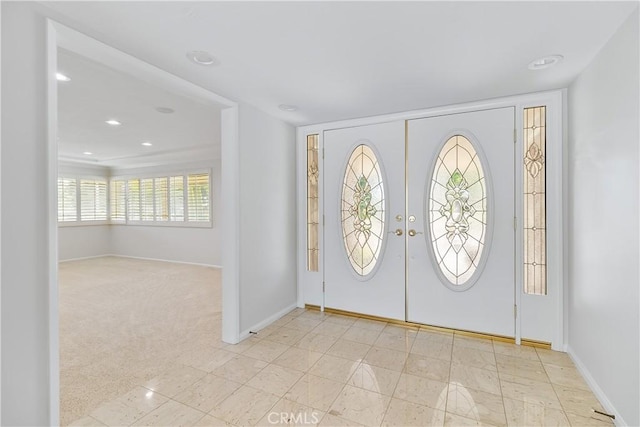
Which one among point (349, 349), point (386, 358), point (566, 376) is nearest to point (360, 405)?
point (386, 358)

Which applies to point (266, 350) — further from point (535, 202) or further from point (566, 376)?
point (535, 202)

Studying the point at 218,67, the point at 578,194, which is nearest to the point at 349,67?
the point at 218,67

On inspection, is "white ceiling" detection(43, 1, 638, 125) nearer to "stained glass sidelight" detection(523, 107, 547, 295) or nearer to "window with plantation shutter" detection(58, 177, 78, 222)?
"stained glass sidelight" detection(523, 107, 547, 295)

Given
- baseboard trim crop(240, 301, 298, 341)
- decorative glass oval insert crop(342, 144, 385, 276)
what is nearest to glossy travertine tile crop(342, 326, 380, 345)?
decorative glass oval insert crop(342, 144, 385, 276)

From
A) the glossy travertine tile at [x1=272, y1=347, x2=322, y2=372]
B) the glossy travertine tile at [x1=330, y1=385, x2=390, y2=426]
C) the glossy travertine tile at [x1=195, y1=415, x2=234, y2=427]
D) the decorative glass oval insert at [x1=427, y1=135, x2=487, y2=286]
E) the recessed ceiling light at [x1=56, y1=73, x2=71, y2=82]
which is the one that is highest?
the recessed ceiling light at [x1=56, y1=73, x2=71, y2=82]

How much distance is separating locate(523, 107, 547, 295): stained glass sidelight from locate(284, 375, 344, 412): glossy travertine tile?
2.02 metres

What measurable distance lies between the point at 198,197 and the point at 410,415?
624 centimetres

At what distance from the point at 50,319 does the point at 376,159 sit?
9.84 ft

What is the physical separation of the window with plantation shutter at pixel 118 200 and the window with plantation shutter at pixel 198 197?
227 centimetres

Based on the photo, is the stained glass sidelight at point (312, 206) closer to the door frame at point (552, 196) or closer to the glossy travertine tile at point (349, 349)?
the glossy travertine tile at point (349, 349)

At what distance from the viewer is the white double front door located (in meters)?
2.98

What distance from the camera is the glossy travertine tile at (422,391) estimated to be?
6.75ft

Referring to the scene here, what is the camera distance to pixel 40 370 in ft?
5.22

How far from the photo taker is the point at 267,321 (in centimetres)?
342
